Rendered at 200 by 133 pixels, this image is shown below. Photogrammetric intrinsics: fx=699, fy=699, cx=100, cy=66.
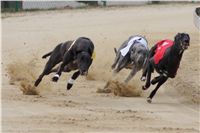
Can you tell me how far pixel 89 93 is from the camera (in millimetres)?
11836

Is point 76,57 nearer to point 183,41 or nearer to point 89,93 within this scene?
point 89,93

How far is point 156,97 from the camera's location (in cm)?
1170

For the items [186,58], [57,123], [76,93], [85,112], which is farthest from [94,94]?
[186,58]

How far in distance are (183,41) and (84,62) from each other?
60.7 inches

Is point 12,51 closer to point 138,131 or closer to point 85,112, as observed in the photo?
point 85,112

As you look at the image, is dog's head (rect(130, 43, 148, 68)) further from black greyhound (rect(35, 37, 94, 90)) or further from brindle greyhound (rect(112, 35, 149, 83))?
black greyhound (rect(35, 37, 94, 90))

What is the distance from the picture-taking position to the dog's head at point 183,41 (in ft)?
33.2

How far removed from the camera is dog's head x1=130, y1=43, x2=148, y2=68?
12.1 meters

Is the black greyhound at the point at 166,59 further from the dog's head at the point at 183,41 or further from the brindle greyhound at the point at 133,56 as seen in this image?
the brindle greyhound at the point at 133,56

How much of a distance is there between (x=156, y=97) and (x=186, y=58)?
5.43 m

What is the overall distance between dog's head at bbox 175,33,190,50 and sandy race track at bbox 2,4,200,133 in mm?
927

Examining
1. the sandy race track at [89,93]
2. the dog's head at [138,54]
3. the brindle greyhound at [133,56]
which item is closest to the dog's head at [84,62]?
the sandy race track at [89,93]

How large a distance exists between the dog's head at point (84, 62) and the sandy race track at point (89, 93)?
1.63 feet

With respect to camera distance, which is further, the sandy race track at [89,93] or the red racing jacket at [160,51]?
the red racing jacket at [160,51]
